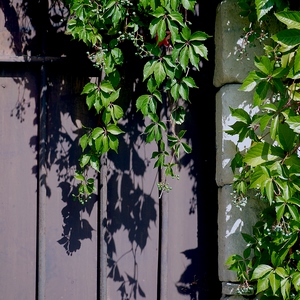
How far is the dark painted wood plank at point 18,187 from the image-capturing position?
6.94 ft

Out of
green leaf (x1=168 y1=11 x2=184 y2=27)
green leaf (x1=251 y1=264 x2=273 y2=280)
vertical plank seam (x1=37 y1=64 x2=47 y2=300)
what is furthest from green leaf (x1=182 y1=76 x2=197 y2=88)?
green leaf (x1=251 y1=264 x2=273 y2=280)

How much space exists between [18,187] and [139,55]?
0.74 m

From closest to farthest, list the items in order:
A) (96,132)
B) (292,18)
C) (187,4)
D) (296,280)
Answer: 1. (292,18)
2. (296,280)
3. (187,4)
4. (96,132)

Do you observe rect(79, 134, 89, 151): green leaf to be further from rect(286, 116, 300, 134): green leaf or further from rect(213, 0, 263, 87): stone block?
rect(286, 116, 300, 134): green leaf

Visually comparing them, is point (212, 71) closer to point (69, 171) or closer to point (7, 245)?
point (69, 171)

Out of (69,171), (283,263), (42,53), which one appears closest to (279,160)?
(283,263)

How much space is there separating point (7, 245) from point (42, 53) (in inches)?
31.8

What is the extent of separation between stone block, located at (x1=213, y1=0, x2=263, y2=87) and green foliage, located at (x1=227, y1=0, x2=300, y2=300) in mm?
102

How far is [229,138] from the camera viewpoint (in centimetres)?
206

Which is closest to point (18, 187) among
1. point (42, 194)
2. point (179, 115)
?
point (42, 194)

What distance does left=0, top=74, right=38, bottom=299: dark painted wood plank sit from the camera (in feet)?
6.94

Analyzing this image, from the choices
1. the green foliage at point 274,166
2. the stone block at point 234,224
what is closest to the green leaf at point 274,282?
the green foliage at point 274,166

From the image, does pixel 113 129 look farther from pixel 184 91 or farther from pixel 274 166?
pixel 274 166

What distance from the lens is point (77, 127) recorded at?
2.18 metres
